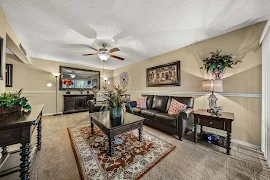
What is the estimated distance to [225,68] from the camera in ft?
7.66

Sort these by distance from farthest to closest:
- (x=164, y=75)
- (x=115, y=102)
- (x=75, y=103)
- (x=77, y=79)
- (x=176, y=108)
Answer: (x=77, y=79) < (x=75, y=103) < (x=164, y=75) < (x=176, y=108) < (x=115, y=102)

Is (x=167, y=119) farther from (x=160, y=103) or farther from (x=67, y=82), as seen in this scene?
(x=67, y=82)

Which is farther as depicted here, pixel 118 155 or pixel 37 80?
pixel 37 80

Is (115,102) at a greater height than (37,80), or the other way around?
(37,80)

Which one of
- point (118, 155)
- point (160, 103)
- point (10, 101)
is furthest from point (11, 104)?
point (160, 103)

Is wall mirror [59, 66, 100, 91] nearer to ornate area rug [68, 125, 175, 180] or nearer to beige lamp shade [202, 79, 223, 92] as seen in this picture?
ornate area rug [68, 125, 175, 180]

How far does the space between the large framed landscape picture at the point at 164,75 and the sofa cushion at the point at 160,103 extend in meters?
0.55

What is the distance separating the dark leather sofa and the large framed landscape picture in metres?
0.58

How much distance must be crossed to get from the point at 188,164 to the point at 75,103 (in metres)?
5.02

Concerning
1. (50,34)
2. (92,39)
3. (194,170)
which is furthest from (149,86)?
(50,34)

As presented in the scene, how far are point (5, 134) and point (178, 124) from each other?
2.60 m

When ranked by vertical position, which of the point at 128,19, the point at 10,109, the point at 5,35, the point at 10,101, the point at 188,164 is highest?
the point at 128,19

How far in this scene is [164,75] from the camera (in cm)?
362

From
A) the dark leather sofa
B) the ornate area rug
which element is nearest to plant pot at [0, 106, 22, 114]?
the ornate area rug
